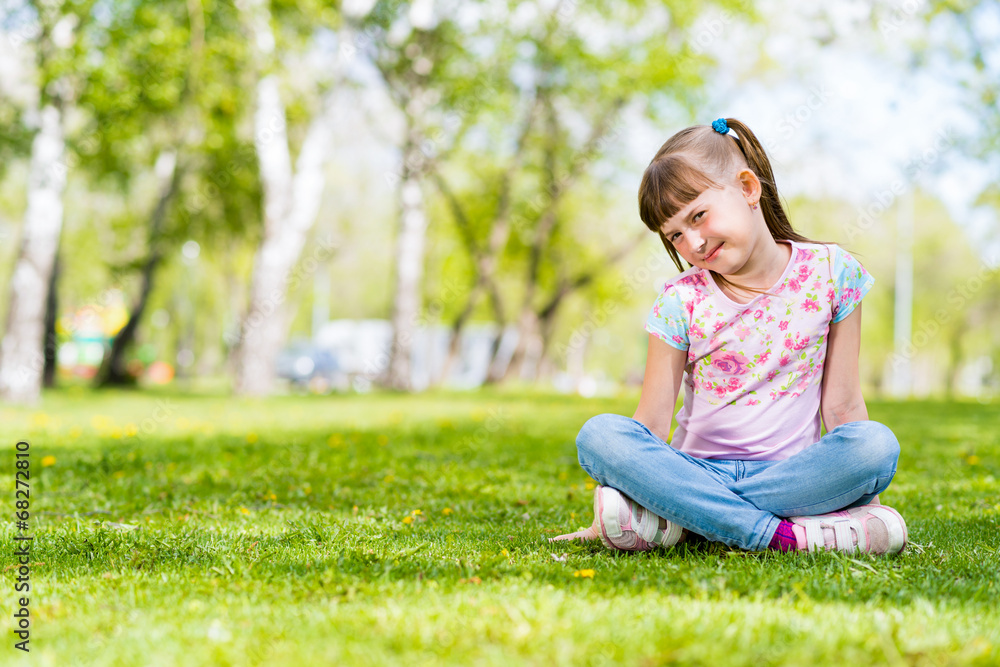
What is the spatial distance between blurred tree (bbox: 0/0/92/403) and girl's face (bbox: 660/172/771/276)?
12.6 meters

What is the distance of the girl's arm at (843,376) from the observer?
354 centimetres

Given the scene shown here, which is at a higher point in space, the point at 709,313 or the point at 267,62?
the point at 267,62

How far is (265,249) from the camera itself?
16031 mm

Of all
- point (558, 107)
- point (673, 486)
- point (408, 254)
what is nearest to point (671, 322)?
point (673, 486)

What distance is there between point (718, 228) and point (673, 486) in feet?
3.23

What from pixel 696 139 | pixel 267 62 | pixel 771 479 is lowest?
pixel 771 479

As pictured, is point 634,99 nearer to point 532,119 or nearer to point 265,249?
point 532,119

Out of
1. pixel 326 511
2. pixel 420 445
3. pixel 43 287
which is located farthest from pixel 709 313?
pixel 43 287

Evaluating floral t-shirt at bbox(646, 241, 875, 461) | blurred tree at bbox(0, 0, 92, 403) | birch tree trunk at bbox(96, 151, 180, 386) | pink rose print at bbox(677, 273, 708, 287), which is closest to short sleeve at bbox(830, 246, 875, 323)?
floral t-shirt at bbox(646, 241, 875, 461)

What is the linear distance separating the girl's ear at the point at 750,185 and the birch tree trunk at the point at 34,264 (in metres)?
12.7

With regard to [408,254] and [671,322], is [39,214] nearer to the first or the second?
[408,254]

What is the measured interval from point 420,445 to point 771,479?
16.8 feet

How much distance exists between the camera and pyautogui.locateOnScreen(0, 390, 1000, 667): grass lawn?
2.22m

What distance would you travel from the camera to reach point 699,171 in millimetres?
3354
